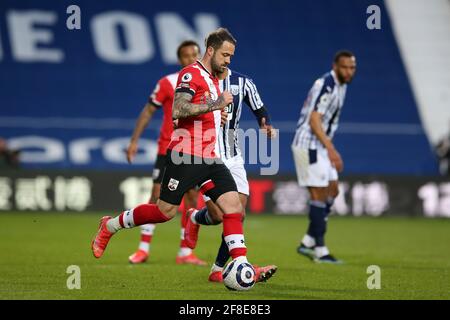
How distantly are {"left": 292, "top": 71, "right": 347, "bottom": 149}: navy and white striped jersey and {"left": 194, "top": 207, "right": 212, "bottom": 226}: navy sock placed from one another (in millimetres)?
2831

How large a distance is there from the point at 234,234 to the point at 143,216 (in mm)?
895

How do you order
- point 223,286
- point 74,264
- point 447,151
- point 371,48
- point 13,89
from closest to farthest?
point 223,286
point 74,264
point 447,151
point 13,89
point 371,48

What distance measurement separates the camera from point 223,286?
27.2ft

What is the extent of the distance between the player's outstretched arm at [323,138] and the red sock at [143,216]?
3220 millimetres

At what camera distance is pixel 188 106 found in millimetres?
7656

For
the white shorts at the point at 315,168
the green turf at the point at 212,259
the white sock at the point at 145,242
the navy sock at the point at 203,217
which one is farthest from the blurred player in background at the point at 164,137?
the navy sock at the point at 203,217

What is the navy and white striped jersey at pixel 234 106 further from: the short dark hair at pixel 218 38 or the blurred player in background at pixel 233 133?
the short dark hair at pixel 218 38

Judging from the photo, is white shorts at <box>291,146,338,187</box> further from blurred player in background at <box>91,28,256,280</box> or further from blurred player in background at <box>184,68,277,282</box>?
blurred player in background at <box>91,28,256,280</box>

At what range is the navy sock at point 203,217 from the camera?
8797mm

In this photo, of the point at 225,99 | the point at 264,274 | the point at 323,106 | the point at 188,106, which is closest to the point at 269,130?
the point at 225,99

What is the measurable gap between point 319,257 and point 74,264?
2814 mm

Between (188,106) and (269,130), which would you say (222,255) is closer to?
(269,130)

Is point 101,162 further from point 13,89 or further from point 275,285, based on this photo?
point 275,285
